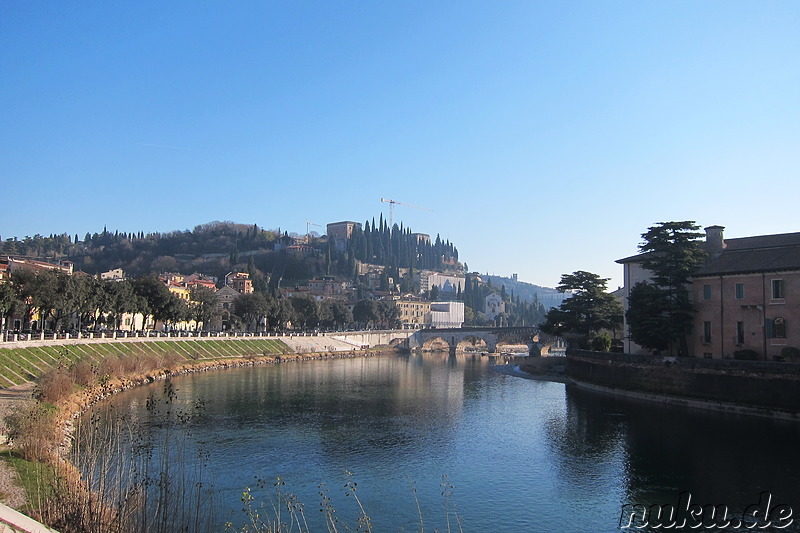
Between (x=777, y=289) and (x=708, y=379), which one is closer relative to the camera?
(x=708, y=379)

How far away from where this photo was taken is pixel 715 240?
162 ft

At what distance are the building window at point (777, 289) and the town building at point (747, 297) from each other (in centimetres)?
6

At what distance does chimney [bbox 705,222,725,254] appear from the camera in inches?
1943

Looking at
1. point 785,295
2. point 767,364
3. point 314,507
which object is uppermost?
point 785,295

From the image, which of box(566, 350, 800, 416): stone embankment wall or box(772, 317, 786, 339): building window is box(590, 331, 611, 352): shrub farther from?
box(772, 317, 786, 339): building window

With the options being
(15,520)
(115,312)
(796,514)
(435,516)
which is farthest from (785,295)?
(115,312)

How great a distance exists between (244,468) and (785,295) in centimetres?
3545

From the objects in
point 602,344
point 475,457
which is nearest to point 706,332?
point 602,344

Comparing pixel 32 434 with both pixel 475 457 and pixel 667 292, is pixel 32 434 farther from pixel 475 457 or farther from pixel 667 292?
pixel 667 292

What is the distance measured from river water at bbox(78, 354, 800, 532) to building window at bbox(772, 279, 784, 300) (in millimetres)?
9782

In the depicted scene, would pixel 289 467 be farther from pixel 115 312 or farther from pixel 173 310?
pixel 173 310

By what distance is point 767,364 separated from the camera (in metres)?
37.4

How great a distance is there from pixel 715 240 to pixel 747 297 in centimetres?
762

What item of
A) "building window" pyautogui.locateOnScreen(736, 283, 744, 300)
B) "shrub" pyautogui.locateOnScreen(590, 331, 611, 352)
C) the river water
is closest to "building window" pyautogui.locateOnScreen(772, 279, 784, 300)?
"building window" pyautogui.locateOnScreen(736, 283, 744, 300)
